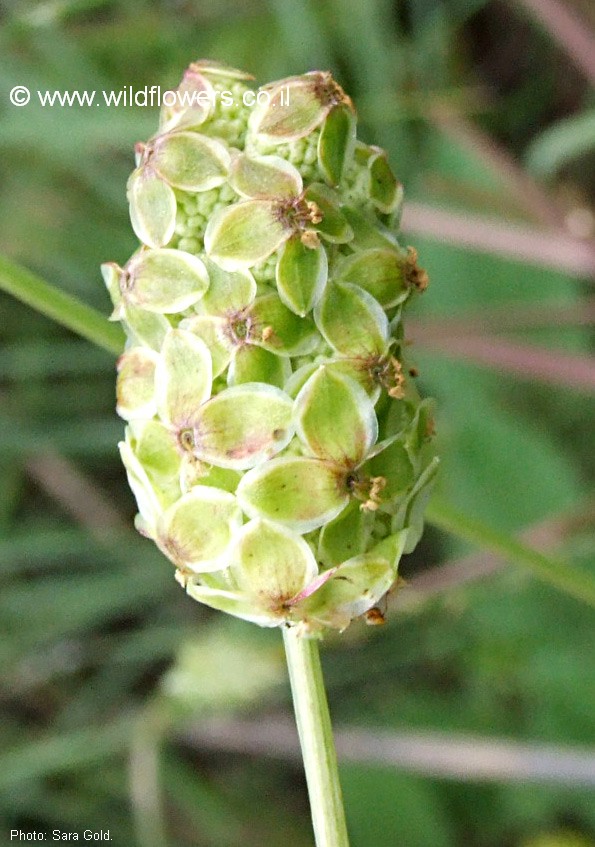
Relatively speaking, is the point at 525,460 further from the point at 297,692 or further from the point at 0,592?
the point at 297,692

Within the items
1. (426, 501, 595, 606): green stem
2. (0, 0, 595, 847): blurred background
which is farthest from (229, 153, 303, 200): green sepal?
(0, 0, 595, 847): blurred background

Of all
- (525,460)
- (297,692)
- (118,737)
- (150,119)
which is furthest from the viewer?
(525,460)

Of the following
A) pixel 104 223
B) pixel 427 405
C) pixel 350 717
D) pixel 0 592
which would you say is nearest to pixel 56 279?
pixel 104 223

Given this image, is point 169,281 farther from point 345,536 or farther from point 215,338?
point 345,536

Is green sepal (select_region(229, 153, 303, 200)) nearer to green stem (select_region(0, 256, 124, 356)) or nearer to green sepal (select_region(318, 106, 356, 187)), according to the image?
green sepal (select_region(318, 106, 356, 187))

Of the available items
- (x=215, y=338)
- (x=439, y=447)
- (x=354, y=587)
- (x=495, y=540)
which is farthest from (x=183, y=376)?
(x=439, y=447)

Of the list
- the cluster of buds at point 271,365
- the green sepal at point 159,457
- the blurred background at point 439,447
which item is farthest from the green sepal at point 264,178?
the blurred background at point 439,447

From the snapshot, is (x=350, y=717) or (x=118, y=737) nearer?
(x=118, y=737)
